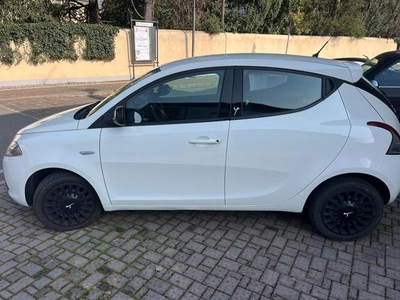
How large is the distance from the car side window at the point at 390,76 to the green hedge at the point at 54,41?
11015 millimetres

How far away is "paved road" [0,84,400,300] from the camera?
2379mm

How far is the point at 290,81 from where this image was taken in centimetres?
278

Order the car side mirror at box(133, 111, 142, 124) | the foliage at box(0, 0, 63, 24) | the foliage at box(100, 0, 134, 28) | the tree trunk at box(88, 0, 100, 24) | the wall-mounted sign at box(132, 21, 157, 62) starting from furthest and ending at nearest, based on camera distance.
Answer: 1. the foliage at box(100, 0, 134, 28)
2. the tree trunk at box(88, 0, 100, 24)
3. the wall-mounted sign at box(132, 21, 157, 62)
4. the foliage at box(0, 0, 63, 24)
5. the car side mirror at box(133, 111, 142, 124)

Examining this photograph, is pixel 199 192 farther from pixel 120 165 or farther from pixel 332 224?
pixel 332 224

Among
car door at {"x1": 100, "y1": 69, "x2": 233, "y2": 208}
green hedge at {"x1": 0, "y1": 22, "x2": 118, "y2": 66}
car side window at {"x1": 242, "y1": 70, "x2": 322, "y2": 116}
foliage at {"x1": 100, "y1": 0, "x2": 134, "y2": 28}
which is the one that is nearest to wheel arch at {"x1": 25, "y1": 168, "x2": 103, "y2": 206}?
car door at {"x1": 100, "y1": 69, "x2": 233, "y2": 208}

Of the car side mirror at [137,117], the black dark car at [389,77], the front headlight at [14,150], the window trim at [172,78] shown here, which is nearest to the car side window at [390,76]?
the black dark car at [389,77]

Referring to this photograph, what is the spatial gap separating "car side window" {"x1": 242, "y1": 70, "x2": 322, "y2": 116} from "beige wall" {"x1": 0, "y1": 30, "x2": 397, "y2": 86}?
36.9ft

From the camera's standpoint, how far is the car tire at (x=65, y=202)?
2.96m

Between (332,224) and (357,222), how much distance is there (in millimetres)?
224

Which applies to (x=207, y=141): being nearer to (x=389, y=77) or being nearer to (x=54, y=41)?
(x=389, y=77)

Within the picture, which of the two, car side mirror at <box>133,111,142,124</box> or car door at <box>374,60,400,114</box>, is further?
car door at <box>374,60,400,114</box>

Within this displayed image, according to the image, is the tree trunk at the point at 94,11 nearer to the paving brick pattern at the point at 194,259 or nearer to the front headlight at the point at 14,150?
the front headlight at the point at 14,150

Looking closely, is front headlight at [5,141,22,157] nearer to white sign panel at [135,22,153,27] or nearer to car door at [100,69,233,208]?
car door at [100,69,233,208]

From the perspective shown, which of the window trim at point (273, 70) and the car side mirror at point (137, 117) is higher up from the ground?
the window trim at point (273, 70)
